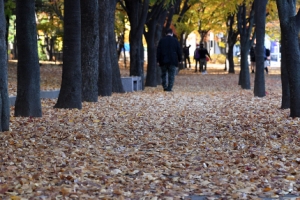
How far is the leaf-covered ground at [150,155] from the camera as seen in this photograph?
6.80m

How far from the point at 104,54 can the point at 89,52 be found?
1.91 m

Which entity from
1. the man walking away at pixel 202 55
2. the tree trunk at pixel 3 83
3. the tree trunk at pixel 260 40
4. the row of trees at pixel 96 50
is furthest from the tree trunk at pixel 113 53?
the man walking away at pixel 202 55

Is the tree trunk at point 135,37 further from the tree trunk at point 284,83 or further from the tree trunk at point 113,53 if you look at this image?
the tree trunk at point 284,83

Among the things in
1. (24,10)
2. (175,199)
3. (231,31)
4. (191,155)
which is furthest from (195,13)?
(175,199)

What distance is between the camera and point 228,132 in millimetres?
11172

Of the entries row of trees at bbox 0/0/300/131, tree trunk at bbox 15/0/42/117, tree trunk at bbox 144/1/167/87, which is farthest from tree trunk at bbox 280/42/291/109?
tree trunk at bbox 144/1/167/87

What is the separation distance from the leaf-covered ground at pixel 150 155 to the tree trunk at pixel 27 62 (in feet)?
1.15

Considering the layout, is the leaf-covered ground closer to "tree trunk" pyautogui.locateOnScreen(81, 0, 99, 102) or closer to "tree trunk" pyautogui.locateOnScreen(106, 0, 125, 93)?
"tree trunk" pyautogui.locateOnScreen(81, 0, 99, 102)

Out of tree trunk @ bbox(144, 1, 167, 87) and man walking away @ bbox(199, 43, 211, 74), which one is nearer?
tree trunk @ bbox(144, 1, 167, 87)

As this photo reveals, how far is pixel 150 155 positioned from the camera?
895 centimetres

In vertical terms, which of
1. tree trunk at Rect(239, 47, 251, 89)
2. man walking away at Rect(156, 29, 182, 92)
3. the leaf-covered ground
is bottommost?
the leaf-covered ground

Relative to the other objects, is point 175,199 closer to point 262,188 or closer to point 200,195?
point 200,195

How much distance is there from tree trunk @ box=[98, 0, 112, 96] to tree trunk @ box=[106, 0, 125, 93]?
250mm

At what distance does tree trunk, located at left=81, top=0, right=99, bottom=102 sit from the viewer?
17.0 metres
